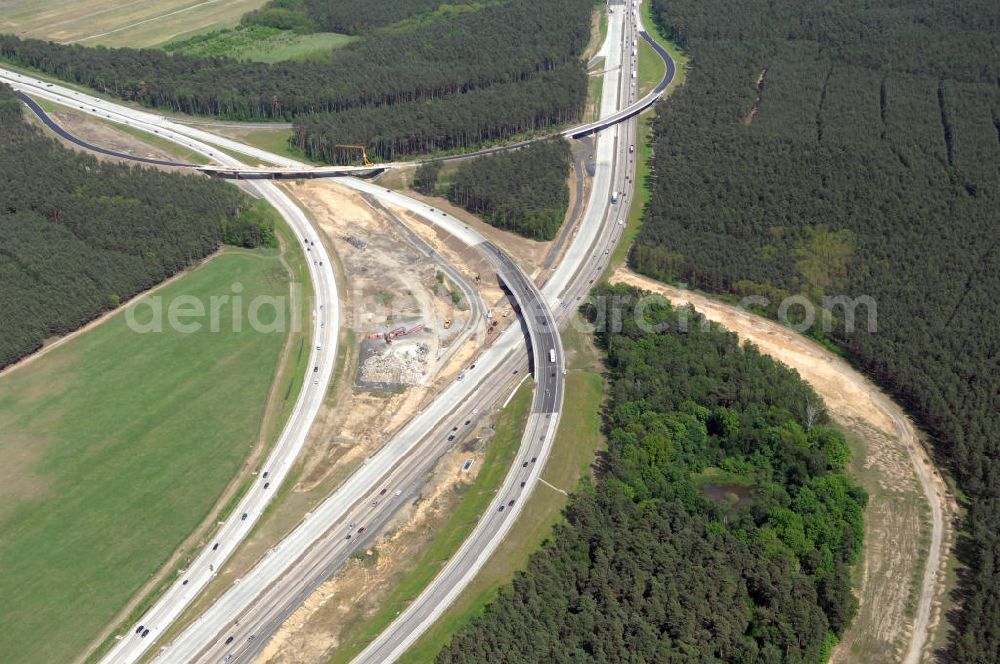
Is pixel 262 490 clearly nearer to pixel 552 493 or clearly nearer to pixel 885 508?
pixel 552 493

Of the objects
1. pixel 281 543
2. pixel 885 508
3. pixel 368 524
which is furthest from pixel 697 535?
pixel 281 543

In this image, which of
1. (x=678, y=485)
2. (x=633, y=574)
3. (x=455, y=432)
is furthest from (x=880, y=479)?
(x=455, y=432)

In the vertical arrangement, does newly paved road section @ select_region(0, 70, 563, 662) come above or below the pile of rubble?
below

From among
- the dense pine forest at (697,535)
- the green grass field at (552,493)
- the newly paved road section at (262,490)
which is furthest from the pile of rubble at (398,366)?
the dense pine forest at (697,535)

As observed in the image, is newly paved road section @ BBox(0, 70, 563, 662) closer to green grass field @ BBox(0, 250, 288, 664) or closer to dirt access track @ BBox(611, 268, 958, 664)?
green grass field @ BBox(0, 250, 288, 664)

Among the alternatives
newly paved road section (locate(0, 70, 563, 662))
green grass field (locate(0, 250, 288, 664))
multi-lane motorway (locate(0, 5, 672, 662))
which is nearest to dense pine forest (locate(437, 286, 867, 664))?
multi-lane motorway (locate(0, 5, 672, 662))

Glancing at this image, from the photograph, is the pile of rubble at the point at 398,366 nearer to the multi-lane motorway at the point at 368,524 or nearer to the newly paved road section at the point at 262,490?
the multi-lane motorway at the point at 368,524

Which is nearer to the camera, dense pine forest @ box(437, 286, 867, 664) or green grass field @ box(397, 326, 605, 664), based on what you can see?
dense pine forest @ box(437, 286, 867, 664)
